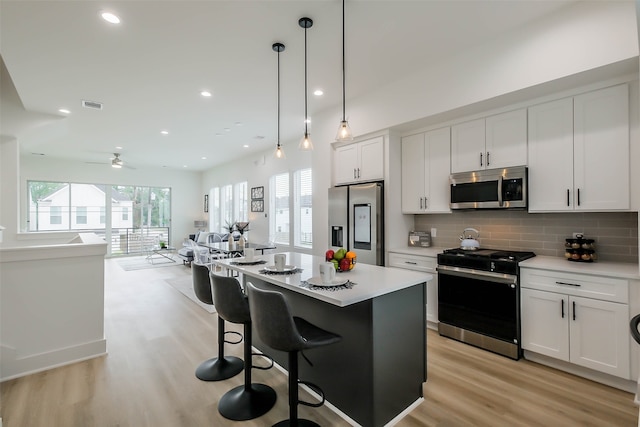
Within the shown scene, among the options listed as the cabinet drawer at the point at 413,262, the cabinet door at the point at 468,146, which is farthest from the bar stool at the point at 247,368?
the cabinet door at the point at 468,146

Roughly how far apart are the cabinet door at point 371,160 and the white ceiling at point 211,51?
66cm

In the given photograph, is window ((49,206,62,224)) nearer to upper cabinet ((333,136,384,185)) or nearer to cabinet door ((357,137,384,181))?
upper cabinet ((333,136,384,185))

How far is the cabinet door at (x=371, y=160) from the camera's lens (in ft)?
12.9

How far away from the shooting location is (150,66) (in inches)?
129

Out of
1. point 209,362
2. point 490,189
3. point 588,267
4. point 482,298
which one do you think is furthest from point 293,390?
point 490,189

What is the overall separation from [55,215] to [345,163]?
9276 mm

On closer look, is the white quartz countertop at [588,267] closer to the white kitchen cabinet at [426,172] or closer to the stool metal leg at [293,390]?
the white kitchen cabinet at [426,172]

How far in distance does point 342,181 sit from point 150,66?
269 cm

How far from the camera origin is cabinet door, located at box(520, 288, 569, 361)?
2525 millimetres

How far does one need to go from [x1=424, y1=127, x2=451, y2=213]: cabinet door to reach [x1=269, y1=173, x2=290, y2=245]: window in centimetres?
367

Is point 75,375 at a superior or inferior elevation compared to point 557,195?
inferior

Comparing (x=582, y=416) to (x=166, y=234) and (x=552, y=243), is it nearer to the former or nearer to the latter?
(x=552, y=243)

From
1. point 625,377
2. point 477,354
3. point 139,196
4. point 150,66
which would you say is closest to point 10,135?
point 150,66

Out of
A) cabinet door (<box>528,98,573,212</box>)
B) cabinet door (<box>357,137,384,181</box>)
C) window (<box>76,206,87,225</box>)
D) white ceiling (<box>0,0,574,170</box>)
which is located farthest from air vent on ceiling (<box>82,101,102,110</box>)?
window (<box>76,206,87,225</box>)
